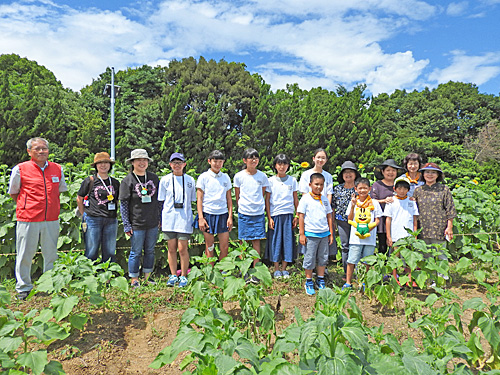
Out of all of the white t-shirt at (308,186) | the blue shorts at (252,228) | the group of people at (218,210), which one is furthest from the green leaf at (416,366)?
the white t-shirt at (308,186)

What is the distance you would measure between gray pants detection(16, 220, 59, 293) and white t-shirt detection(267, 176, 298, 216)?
103 inches

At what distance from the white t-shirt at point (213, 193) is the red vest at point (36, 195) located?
1.65 meters

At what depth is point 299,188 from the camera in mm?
4531

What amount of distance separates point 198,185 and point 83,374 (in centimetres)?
230

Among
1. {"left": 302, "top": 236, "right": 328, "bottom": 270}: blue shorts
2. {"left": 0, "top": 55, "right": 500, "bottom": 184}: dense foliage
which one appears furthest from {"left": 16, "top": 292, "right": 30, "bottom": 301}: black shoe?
{"left": 0, "top": 55, "right": 500, "bottom": 184}: dense foliage

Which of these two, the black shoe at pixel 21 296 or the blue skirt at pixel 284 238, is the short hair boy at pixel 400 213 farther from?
the black shoe at pixel 21 296

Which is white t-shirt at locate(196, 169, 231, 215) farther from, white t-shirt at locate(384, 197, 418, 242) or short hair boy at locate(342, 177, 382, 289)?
white t-shirt at locate(384, 197, 418, 242)

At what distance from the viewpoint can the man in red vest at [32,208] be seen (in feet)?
12.4

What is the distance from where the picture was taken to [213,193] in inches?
167

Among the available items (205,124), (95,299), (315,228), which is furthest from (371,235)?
(205,124)

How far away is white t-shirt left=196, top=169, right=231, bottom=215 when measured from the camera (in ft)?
13.9

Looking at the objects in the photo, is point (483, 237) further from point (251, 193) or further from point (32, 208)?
point (32, 208)

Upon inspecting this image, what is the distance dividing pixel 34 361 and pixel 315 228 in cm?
293

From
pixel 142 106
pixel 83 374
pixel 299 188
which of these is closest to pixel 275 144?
pixel 142 106
